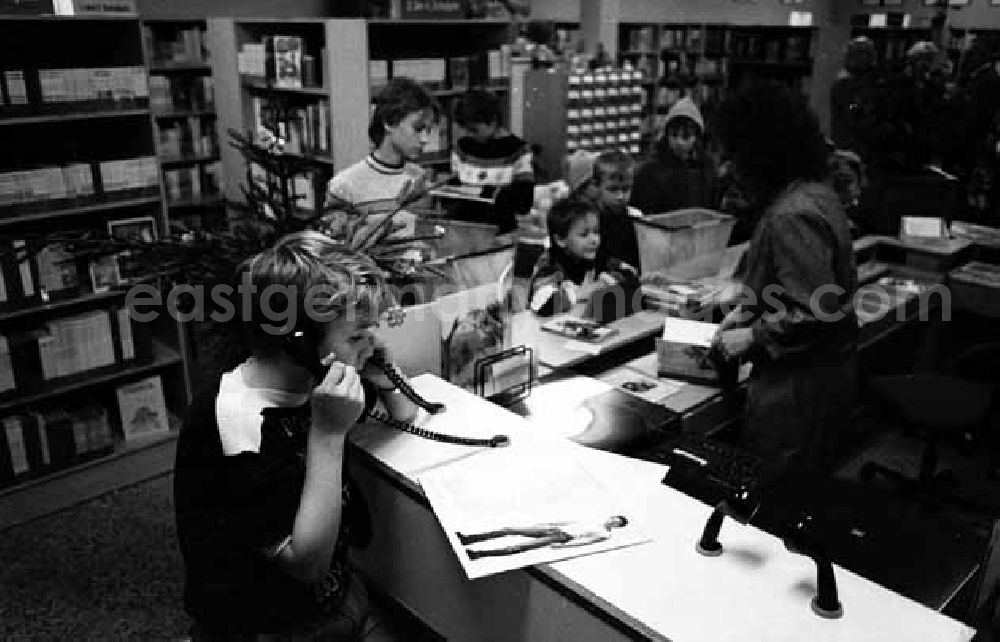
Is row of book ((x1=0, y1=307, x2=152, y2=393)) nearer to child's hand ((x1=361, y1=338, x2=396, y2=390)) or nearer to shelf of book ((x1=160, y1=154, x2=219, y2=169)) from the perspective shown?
child's hand ((x1=361, y1=338, x2=396, y2=390))

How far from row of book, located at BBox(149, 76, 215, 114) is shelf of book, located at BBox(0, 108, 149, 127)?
2728mm

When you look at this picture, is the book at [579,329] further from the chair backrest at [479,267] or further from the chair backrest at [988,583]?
the chair backrest at [988,583]

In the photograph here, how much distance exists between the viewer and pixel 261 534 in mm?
1347

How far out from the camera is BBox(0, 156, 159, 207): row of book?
312 centimetres

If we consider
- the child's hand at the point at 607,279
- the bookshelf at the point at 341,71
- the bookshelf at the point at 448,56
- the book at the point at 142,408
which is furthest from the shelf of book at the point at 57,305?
the bookshelf at the point at 448,56

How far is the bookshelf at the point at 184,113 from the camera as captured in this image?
5.91 metres

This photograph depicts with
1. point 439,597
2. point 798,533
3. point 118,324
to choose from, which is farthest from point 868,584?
point 118,324

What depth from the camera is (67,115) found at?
10.3 ft

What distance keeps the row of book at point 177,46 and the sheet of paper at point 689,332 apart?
479 cm

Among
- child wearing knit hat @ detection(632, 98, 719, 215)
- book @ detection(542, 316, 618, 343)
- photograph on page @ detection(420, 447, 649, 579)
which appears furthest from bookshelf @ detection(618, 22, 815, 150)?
photograph on page @ detection(420, 447, 649, 579)

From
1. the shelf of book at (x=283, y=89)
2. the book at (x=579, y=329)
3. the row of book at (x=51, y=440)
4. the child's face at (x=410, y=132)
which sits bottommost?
the row of book at (x=51, y=440)

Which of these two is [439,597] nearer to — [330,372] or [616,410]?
[330,372]

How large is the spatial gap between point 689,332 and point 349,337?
140 cm

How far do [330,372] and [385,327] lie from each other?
1.59 feet
